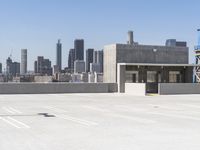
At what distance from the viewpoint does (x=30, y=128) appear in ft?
47.9

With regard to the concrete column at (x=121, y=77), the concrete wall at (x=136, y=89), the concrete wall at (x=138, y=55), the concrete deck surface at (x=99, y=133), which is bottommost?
the concrete deck surface at (x=99, y=133)

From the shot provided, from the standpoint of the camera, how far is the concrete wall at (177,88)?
133 feet

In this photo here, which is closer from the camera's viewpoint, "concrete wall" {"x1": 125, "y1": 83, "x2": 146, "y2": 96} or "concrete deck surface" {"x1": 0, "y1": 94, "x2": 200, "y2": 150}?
"concrete deck surface" {"x1": 0, "y1": 94, "x2": 200, "y2": 150}

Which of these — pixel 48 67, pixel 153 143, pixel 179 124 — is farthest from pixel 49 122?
pixel 48 67

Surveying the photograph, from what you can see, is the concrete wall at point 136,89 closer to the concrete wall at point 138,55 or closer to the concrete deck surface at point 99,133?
the concrete wall at point 138,55

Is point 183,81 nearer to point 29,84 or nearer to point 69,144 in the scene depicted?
point 29,84

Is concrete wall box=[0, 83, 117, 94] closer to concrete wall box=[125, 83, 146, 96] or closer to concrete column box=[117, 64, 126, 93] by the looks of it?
concrete column box=[117, 64, 126, 93]

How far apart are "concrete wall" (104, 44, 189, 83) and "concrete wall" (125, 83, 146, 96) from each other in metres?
2.17

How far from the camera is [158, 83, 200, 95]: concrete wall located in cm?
4062

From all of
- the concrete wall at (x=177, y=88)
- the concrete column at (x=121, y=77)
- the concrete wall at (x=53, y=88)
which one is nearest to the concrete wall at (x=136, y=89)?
the concrete column at (x=121, y=77)

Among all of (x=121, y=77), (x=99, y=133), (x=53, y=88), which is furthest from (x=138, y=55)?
(x=99, y=133)

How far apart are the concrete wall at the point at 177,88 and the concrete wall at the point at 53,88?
541 cm

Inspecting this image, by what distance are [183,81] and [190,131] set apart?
32819mm

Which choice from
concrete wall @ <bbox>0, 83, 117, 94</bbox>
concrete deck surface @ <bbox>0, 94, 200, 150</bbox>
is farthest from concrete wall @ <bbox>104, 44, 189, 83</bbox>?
concrete deck surface @ <bbox>0, 94, 200, 150</bbox>
